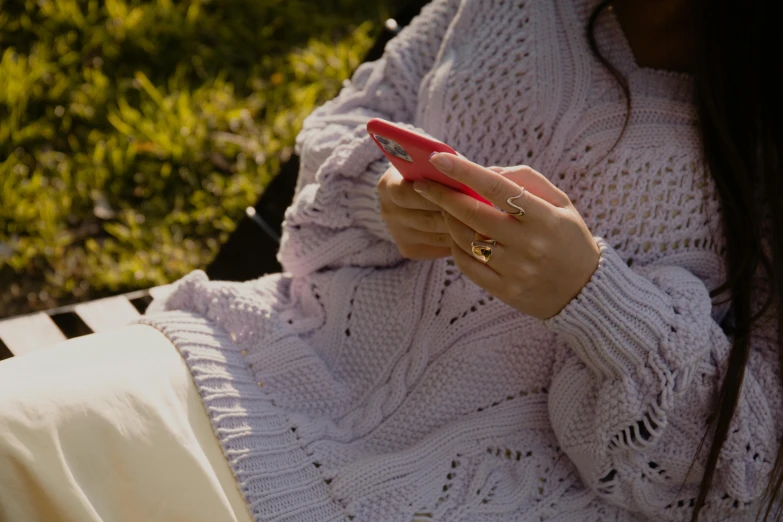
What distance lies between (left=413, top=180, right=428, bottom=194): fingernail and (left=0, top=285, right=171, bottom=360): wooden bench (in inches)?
24.0

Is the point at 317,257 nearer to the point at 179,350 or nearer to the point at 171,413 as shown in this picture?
the point at 179,350

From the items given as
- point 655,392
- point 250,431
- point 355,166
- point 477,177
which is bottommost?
point 655,392

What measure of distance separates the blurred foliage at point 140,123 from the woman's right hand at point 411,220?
120 centimetres

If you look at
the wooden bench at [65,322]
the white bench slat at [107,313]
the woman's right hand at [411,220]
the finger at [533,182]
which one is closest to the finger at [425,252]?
the woman's right hand at [411,220]

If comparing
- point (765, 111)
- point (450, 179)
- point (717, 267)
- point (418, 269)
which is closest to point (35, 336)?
point (418, 269)

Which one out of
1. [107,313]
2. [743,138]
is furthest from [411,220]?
[107,313]

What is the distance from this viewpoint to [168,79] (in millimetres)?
2801

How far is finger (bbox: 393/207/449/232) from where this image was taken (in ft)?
4.13

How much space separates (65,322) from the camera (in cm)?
167

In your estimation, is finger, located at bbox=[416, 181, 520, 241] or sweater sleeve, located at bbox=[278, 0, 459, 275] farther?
sweater sleeve, located at bbox=[278, 0, 459, 275]

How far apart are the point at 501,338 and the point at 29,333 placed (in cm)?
95

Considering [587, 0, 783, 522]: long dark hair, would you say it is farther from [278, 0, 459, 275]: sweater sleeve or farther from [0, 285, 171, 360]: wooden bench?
[0, 285, 171, 360]: wooden bench

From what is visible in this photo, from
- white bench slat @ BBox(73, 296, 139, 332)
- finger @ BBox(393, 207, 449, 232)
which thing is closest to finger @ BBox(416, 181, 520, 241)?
finger @ BBox(393, 207, 449, 232)

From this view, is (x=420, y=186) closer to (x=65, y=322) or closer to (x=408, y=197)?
(x=408, y=197)
